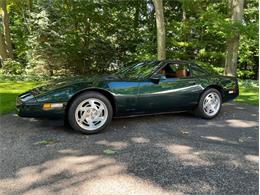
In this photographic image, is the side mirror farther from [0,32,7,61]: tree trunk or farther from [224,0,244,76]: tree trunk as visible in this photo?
[0,32,7,61]: tree trunk

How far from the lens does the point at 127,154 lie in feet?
10.4

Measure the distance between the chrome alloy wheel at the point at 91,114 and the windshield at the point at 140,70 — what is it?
0.78 meters

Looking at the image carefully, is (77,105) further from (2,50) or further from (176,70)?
(2,50)

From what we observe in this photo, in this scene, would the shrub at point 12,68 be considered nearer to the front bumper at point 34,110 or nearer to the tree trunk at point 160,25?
the tree trunk at point 160,25

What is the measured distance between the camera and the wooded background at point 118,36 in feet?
38.8

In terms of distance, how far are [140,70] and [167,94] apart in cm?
67

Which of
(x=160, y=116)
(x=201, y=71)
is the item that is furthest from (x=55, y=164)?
(x=201, y=71)

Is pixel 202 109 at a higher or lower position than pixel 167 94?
lower

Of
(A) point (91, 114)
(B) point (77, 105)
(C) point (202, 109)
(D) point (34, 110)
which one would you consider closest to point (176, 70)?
(C) point (202, 109)

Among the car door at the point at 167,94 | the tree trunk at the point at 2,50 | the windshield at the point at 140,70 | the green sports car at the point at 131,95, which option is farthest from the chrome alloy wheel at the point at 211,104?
the tree trunk at the point at 2,50

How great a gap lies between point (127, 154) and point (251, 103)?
476 centimetres

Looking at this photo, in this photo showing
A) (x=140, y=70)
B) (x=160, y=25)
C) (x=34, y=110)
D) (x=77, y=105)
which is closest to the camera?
(x=34, y=110)

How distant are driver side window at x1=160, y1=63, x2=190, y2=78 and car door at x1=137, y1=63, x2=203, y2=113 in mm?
77

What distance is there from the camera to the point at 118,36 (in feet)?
47.4
